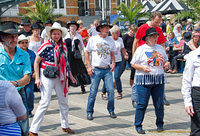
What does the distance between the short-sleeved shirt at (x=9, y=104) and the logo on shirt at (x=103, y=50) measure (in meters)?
4.13

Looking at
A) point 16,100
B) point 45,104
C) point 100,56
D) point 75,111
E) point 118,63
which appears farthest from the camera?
point 118,63

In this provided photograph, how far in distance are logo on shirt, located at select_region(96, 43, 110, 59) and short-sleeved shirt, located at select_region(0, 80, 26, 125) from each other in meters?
4.13

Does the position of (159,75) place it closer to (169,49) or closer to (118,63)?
(118,63)

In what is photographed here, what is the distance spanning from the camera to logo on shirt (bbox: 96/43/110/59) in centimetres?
704

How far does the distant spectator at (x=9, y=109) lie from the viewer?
2826 mm

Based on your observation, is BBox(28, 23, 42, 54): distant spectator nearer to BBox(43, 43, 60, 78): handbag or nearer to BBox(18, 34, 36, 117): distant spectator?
BBox(18, 34, 36, 117): distant spectator

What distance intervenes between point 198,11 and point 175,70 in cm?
296

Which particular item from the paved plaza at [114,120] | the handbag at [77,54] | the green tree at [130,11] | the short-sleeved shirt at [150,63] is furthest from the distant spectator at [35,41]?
the green tree at [130,11]

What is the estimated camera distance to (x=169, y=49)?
50.5ft

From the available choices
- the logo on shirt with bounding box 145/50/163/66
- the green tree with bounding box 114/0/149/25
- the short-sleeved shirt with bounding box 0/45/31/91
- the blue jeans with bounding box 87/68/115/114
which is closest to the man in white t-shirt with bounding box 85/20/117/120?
the blue jeans with bounding box 87/68/115/114

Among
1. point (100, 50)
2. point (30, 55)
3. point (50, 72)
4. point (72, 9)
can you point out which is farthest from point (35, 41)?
point (72, 9)

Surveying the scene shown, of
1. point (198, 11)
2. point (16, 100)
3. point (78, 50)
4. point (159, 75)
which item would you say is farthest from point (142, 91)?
point (198, 11)

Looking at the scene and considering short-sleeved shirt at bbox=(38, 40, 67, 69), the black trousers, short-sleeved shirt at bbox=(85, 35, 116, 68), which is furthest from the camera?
short-sleeved shirt at bbox=(85, 35, 116, 68)

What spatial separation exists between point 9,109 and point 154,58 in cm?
352
